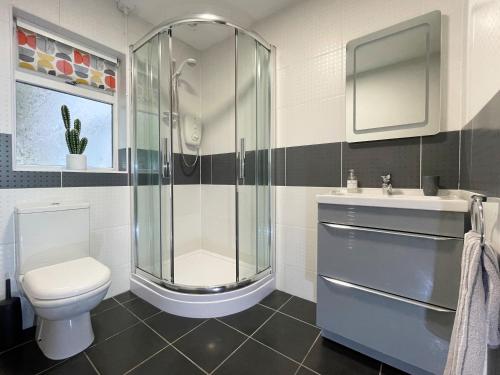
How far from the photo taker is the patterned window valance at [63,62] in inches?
59.5

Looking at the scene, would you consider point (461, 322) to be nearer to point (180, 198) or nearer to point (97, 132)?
point (180, 198)

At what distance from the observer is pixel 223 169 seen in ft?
7.55

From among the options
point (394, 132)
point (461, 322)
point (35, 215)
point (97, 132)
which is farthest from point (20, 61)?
point (461, 322)

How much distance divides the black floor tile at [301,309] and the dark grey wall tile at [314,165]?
0.91 meters

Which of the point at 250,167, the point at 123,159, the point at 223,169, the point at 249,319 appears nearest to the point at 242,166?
the point at 250,167

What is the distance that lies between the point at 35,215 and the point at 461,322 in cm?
203

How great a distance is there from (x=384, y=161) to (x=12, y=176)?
229 centimetres

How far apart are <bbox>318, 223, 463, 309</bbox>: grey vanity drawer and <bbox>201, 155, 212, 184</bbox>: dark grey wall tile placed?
145 cm

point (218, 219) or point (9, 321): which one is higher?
point (218, 219)

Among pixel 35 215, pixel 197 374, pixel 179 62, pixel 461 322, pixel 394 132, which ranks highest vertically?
pixel 179 62

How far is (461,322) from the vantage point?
0.65 metres

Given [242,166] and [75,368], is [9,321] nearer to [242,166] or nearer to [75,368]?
[75,368]

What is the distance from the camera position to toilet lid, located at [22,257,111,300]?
1099 millimetres

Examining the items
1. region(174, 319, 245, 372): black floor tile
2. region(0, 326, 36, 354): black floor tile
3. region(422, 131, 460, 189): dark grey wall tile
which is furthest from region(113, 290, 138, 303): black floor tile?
region(422, 131, 460, 189): dark grey wall tile
